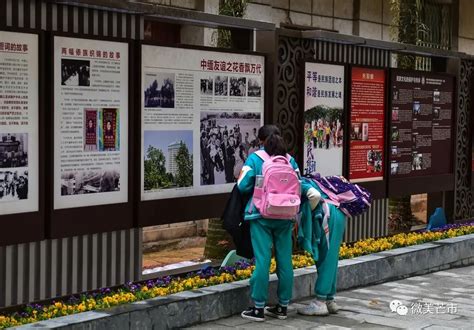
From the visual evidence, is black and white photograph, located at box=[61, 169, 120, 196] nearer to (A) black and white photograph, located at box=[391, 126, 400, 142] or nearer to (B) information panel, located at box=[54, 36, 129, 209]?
(B) information panel, located at box=[54, 36, 129, 209]

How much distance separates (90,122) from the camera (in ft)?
23.0

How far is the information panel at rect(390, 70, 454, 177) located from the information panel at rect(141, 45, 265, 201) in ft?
9.06

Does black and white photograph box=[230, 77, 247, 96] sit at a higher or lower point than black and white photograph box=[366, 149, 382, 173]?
higher

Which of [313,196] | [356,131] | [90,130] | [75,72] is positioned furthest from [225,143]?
[356,131]

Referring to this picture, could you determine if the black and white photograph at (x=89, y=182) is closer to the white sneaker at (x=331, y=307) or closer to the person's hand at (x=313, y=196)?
the person's hand at (x=313, y=196)

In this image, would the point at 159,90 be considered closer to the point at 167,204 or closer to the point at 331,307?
the point at 167,204

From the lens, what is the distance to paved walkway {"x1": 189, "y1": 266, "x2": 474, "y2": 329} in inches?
287

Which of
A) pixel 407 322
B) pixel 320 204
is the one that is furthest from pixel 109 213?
pixel 407 322

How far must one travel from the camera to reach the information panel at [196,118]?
7.61 meters

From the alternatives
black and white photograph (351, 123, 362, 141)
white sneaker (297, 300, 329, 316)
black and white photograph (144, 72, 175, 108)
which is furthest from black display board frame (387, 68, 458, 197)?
black and white photograph (144, 72, 175, 108)

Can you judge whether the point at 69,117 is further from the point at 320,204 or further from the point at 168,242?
the point at 168,242

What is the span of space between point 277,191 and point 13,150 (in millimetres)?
2122

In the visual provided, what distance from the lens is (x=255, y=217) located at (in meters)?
7.06

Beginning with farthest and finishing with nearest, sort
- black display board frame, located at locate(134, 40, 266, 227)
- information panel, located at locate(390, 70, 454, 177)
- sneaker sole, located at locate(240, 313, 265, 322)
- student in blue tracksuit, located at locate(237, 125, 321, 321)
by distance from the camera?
information panel, located at locate(390, 70, 454, 177)
black display board frame, located at locate(134, 40, 266, 227)
sneaker sole, located at locate(240, 313, 265, 322)
student in blue tracksuit, located at locate(237, 125, 321, 321)
